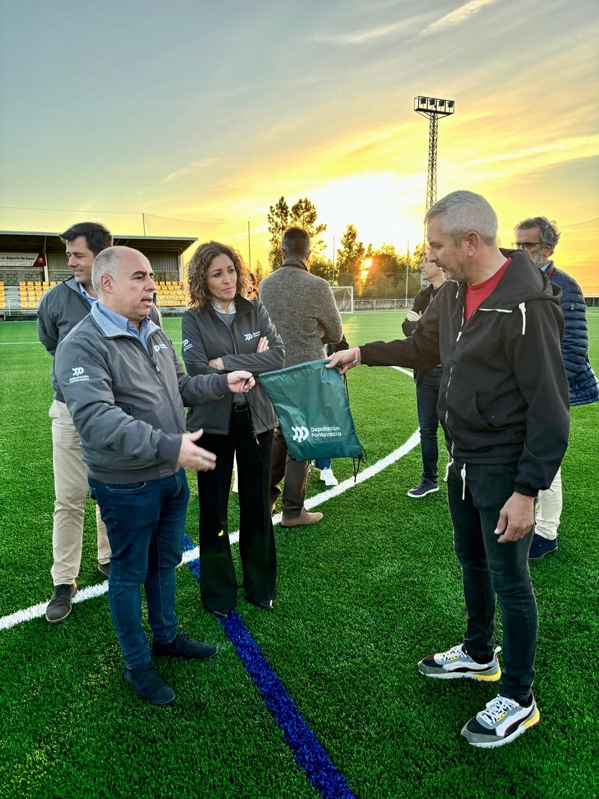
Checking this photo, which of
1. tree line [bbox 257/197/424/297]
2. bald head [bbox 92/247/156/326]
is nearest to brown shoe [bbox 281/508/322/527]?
bald head [bbox 92/247/156/326]

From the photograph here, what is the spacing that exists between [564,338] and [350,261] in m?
67.8

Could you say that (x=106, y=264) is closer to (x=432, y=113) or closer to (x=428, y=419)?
(x=428, y=419)

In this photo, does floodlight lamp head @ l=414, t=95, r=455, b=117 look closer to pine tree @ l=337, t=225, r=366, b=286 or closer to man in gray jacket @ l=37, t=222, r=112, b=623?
pine tree @ l=337, t=225, r=366, b=286

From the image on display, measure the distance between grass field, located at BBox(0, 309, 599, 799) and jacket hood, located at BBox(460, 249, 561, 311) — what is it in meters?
1.86

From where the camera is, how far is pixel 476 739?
2.12 metres

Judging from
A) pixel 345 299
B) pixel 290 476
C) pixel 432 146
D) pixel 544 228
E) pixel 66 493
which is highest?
pixel 432 146

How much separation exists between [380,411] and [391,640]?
5.42 meters

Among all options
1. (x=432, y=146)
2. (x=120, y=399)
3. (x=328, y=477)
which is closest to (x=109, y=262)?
(x=120, y=399)

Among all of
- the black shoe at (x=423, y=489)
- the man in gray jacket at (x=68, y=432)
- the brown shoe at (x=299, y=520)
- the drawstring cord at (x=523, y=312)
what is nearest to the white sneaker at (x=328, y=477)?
the black shoe at (x=423, y=489)

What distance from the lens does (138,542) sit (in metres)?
2.31

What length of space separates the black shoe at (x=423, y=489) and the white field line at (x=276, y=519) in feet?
1.79

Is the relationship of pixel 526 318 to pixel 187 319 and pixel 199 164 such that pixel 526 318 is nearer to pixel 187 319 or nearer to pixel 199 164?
pixel 187 319

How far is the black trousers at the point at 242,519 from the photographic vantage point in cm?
295

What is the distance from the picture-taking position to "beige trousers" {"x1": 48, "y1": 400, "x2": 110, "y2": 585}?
3.10 metres
